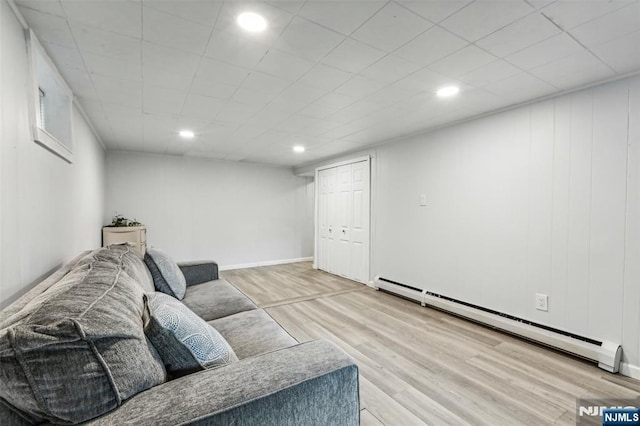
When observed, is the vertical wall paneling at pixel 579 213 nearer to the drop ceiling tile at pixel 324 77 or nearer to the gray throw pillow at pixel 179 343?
the drop ceiling tile at pixel 324 77

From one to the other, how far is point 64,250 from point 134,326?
193cm

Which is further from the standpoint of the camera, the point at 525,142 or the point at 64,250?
the point at 525,142

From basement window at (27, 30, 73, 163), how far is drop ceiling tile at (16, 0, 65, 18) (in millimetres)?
223

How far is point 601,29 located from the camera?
1601 mm

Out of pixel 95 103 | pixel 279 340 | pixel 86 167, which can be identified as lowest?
pixel 279 340

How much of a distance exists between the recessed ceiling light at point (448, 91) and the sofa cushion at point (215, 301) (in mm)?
2440

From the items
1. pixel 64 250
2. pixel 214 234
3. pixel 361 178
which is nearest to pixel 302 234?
pixel 214 234

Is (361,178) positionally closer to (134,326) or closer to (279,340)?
(279,340)

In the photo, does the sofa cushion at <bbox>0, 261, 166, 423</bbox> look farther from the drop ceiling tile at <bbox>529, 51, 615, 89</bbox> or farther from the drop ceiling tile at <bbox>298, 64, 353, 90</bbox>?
the drop ceiling tile at <bbox>529, 51, 615, 89</bbox>

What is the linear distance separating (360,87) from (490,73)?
0.99 meters

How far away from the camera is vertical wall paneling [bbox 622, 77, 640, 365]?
6.87 feet

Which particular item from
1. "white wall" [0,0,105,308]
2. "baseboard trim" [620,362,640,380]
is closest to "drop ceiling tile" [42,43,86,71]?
"white wall" [0,0,105,308]

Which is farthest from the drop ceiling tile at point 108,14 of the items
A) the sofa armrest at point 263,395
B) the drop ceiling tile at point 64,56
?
the sofa armrest at point 263,395

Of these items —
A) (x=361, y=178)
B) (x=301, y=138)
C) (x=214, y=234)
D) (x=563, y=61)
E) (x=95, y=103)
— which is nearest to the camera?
(x=563, y=61)
